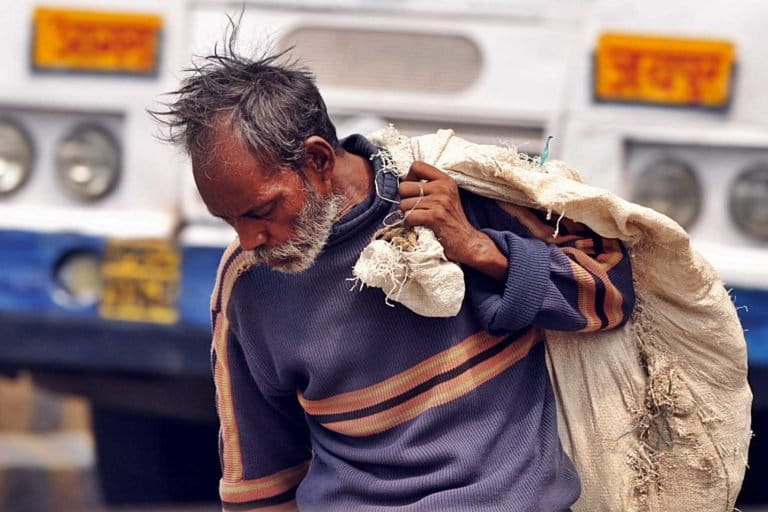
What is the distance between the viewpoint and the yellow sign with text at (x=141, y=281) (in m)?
3.73

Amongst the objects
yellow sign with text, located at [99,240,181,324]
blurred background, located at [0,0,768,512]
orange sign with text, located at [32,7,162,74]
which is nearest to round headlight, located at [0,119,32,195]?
blurred background, located at [0,0,768,512]

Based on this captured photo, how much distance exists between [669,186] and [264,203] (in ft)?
4.85

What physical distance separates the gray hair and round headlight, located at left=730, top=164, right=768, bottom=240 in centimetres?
145

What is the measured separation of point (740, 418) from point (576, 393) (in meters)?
0.28

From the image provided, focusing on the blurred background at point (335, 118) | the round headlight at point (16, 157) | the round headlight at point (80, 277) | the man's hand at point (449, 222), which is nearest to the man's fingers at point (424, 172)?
the man's hand at point (449, 222)

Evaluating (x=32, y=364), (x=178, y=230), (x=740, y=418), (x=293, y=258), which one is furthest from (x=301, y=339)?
(x=32, y=364)

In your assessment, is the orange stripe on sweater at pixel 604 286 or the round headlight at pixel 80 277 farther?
the round headlight at pixel 80 277

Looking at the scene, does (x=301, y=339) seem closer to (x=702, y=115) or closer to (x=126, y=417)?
(x=702, y=115)

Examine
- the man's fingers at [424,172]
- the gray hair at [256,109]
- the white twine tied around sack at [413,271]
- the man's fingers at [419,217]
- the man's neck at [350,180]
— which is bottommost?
the white twine tied around sack at [413,271]

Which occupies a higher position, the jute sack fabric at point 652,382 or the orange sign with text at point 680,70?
the orange sign with text at point 680,70

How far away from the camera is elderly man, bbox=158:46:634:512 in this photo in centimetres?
247

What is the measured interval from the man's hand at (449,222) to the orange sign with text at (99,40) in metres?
1.46

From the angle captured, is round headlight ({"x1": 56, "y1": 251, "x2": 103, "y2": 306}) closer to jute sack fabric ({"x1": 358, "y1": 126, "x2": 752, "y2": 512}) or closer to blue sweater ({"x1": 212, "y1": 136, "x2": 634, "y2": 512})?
blue sweater ({"x1": 212, "y1": 136, "x2": 634, "y2": 512})

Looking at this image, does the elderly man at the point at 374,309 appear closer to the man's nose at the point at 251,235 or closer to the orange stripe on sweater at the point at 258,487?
the man's nose at the point at 251,235
